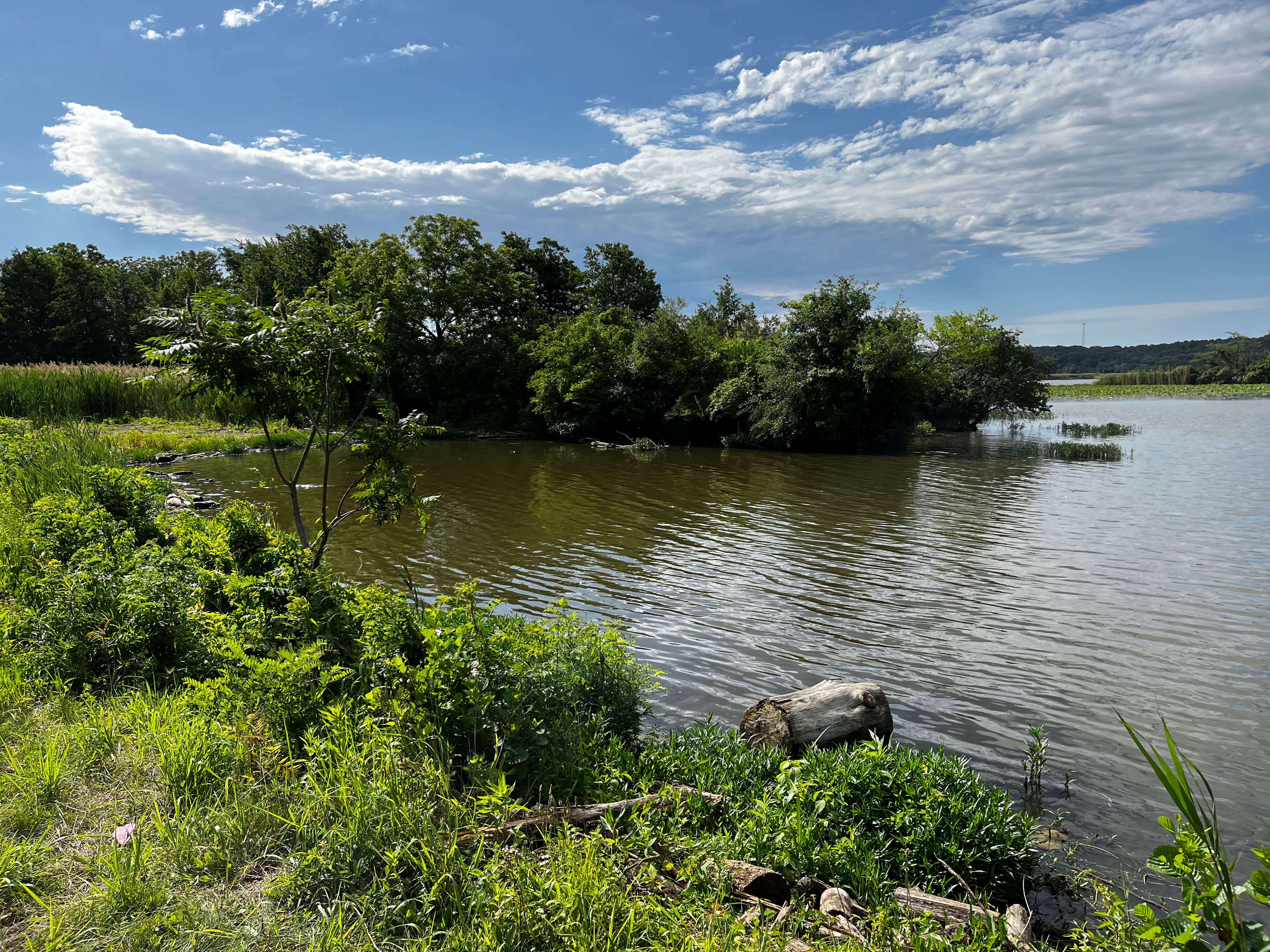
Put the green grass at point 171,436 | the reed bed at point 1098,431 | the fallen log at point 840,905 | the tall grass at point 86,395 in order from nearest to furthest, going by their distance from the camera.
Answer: the fallen log at point 840,905, the green grass at point 171,436, the tall grass at point 86,395, the reed bed at point 1098,431

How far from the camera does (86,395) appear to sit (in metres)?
27.4

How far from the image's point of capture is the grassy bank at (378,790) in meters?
2.73

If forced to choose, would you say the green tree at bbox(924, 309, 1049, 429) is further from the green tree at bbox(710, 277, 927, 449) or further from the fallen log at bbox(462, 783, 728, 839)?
the fallen log at bbox(462, 783, 728, 839)

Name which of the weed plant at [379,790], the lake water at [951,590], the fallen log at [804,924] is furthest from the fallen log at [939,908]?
the lake water at [951,590]

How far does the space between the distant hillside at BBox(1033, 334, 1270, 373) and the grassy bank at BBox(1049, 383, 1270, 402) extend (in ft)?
143

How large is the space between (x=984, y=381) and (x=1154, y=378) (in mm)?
70890

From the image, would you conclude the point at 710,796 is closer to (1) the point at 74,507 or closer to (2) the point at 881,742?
(2) the point at 881,742

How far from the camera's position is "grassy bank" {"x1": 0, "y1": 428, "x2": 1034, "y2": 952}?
273 centimetres

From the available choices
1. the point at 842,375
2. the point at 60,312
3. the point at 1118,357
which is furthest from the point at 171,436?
the point at 1118,357

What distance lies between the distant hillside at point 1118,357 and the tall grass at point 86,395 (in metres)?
146

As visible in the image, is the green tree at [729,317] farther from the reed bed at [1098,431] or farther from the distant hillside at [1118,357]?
the distant hillside at [1118,357]

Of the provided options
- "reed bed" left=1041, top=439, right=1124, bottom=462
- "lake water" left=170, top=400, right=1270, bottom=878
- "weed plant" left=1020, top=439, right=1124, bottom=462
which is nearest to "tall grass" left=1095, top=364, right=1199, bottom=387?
"weed plant" left=1020, top=439, right=1124, bottom=462

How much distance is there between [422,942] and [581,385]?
3396 centimetres

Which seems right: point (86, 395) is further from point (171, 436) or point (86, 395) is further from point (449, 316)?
point (449, 316)
